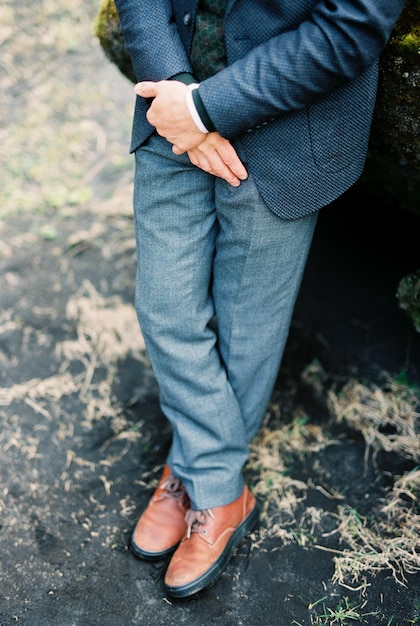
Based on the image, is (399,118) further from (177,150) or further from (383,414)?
(383,414)

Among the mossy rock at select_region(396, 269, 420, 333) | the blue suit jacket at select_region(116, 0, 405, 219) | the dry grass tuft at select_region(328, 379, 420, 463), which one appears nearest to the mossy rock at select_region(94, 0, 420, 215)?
the blue suit jacket at select_region(116, 0, 405, 219)

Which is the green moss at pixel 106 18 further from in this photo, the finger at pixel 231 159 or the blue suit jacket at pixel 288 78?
the finger at pixel 231 159

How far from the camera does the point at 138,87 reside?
5.31 ft

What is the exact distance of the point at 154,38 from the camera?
62.5 inches

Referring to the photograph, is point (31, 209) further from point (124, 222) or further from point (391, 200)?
point (391, 200)

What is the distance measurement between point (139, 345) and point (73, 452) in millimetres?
599

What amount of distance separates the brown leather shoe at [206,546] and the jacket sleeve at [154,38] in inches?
52.6

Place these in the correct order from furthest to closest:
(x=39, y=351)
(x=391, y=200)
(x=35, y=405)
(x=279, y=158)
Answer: (x=39, y=351)
(x=35, y=405)
(x=391, y=200)
(x=279, y=158)

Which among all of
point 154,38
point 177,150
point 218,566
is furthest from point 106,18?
point 218,566

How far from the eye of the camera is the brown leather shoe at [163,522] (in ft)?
6.46

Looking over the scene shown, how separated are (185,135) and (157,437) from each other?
128 cm

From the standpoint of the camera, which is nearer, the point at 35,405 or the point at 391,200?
the point at 391,200

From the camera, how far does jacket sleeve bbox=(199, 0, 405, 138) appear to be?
4.30ft

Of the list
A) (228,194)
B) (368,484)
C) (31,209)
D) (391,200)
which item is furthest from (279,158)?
(31,209)
